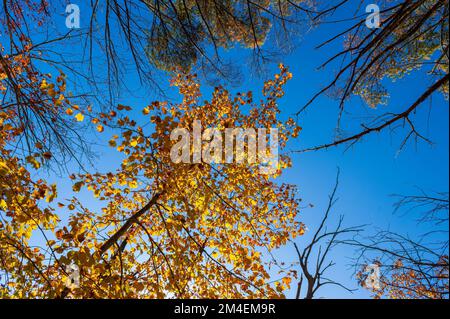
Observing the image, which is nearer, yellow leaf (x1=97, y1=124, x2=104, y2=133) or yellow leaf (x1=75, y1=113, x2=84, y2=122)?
yellow leaf (x1=75, y1=113, x2=84, y2=122)

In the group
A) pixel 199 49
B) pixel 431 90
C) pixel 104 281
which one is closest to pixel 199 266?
pixel 104 281

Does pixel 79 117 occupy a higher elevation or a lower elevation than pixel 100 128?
lower

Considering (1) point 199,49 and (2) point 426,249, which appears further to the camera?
(1) point 199,49

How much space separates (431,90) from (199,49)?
305cm

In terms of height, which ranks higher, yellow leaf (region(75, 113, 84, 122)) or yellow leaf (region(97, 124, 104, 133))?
yellow leaf (region(97, 124, 104, 133))

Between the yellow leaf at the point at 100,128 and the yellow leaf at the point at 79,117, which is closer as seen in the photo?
the yellow leaf at the point at 79,117

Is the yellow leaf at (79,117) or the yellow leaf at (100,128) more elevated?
the yellow leaf at (100,128)

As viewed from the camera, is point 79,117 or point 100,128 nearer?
point 79,117

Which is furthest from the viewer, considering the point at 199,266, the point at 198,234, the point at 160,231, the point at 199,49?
the point at 160,231

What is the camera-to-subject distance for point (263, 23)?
5.38 meters
